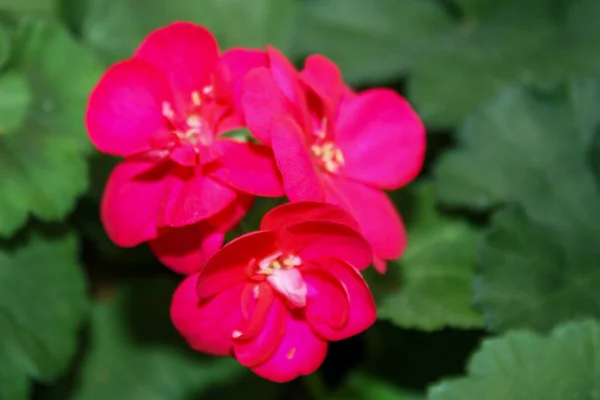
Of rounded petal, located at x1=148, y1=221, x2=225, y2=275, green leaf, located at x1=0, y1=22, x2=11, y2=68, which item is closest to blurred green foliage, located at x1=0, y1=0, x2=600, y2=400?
green leaf, located at x1=0, y1=22, x2=11, y2=68

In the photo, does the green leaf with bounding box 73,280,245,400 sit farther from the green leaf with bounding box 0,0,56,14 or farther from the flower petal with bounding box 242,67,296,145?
the flower petal with bounding box 242,67,296,145

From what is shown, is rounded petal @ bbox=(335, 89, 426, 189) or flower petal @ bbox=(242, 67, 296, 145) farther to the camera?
rounded petal @ bbox=(335, 89, 426, 189)

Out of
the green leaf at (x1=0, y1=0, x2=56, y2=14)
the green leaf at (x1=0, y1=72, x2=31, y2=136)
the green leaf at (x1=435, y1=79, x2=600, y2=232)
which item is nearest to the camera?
the green leaf at (x1=0, y1=72, x2=31, y2=136)

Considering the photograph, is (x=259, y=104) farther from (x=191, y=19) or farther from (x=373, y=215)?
(x=191, y=19)

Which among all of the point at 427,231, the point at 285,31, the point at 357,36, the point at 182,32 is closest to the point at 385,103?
the point at 182,32

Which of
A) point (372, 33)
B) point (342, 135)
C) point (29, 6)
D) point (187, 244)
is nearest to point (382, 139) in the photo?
point (342, 135)

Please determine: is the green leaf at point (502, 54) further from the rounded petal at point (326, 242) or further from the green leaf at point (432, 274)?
the rounded petal at point (326, 242)
